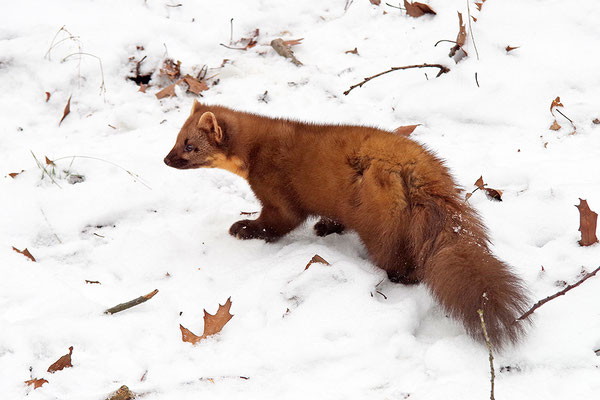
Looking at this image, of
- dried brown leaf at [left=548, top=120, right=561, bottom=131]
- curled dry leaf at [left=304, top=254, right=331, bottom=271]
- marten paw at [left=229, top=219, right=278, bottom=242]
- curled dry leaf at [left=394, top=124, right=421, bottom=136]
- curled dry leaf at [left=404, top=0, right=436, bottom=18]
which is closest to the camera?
curled dry leaf at [left=304, top=254, right=331, bottom=271]

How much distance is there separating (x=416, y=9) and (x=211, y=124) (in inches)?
109

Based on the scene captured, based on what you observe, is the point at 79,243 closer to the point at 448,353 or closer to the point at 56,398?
the point at 56,398

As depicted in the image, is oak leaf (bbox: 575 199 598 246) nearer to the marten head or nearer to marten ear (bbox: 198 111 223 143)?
the marten head

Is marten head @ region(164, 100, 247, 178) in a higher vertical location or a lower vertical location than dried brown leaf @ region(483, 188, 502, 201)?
higher

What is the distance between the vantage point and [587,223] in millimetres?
3406

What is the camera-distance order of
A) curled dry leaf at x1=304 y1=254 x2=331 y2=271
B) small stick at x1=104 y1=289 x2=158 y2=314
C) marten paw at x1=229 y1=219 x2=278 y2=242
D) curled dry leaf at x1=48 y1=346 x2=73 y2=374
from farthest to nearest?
marten paw at x1=229 y1=219 x2=278 y2=242
curled dry leaf at x1=304 y1=254 x2=331 y2=271
small stick at x1=104 y1=289 x2=158 y2=314
curled dry leaf at x1=48 y1=346 x2=73 y2=374

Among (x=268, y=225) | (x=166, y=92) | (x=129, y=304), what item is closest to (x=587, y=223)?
(x=268, y=225)

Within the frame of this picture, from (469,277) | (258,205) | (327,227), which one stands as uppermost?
(469,277)

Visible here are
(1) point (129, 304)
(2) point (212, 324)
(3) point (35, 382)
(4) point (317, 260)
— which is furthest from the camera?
(4) point (317, 260)

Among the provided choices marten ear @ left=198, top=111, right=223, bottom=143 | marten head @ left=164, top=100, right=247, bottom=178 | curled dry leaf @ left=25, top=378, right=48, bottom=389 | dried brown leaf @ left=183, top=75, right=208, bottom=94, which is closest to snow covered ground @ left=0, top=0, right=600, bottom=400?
curled dry leaf @ left=25, top=378, right=48, bottom=389

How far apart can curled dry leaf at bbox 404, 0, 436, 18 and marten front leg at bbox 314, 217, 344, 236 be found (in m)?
2.77

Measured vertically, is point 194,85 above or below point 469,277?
below

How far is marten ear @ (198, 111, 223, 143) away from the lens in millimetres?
4207

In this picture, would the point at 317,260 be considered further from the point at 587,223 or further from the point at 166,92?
the point at 166,92
